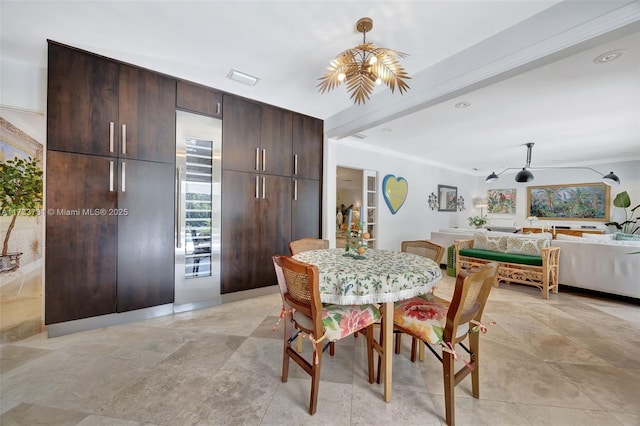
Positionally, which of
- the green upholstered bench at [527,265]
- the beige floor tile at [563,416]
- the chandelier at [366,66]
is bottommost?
the beige floor tile at [563,416]

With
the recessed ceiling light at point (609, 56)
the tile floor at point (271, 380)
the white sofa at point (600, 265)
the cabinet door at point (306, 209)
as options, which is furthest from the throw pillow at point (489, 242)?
the cabinet door at point (306, 209)

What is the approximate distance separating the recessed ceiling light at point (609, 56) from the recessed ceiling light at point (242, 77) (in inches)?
128

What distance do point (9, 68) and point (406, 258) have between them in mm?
4143

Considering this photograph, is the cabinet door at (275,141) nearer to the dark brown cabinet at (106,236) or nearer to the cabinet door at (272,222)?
the cabinet door at (272,222)

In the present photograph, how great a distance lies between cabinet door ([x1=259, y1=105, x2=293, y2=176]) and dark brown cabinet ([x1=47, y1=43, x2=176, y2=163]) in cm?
107

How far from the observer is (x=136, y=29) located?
2082mm

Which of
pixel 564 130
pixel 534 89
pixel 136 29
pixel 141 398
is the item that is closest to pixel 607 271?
pixel 564 130

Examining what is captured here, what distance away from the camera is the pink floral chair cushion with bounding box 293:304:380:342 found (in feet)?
4.86

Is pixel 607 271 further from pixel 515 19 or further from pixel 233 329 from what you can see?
pixel 233 329

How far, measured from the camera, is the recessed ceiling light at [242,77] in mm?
2668

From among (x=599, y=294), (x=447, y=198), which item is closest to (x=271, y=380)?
(x=599, y=294)

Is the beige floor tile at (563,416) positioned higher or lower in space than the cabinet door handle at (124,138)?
lower

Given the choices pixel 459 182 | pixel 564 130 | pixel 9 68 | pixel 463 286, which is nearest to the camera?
pixel 463 286

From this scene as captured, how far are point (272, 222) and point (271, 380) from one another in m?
2.07
